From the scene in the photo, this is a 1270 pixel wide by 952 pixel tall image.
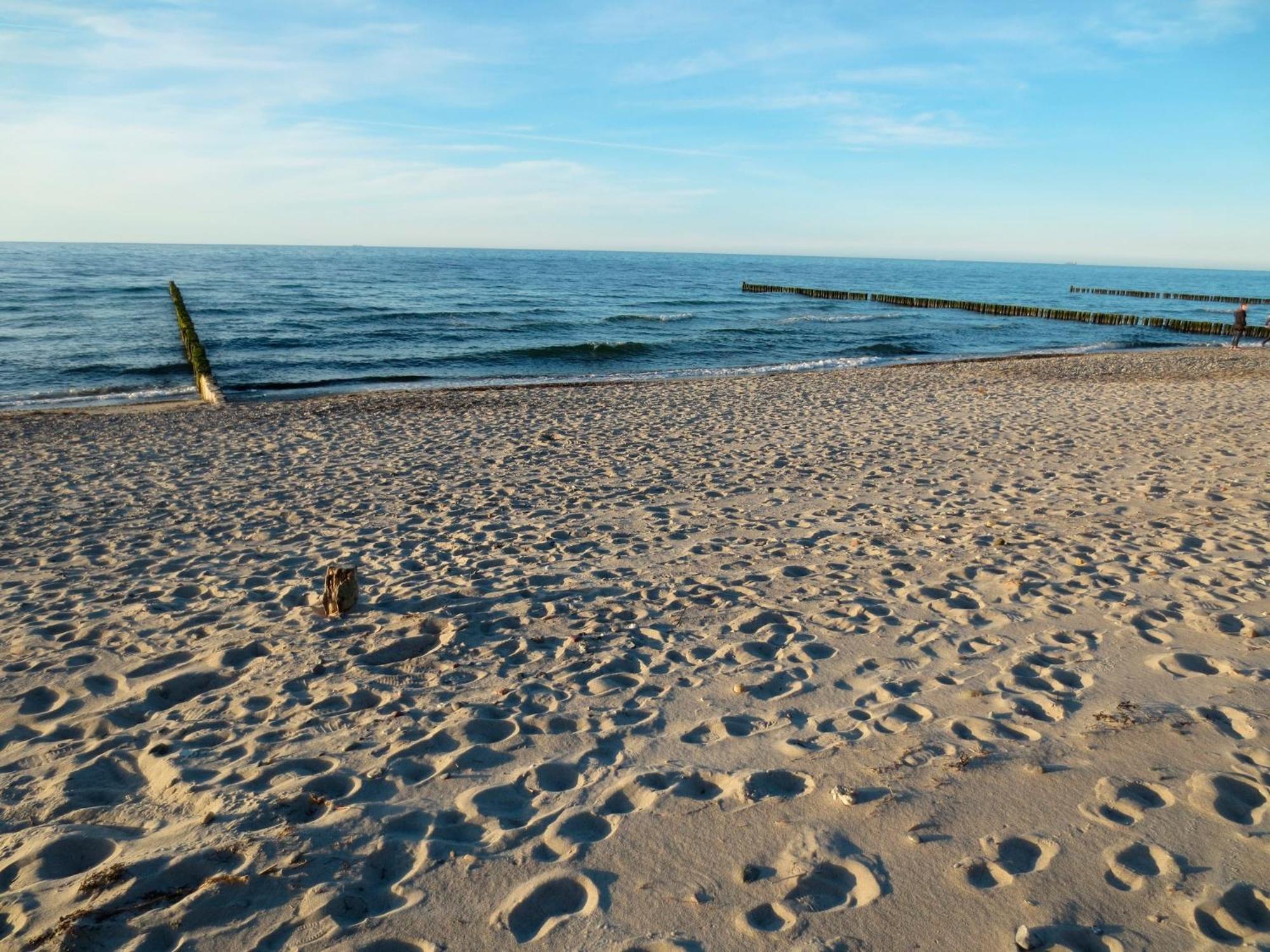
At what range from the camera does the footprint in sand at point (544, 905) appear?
2.66 metres

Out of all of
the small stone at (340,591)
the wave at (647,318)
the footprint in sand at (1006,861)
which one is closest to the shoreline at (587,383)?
the small stone at (340,591)

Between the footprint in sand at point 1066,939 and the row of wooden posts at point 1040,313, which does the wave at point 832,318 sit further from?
the footprint in sand at point 1066,939

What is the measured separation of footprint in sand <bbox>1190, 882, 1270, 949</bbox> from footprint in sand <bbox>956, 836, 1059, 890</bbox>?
46cm

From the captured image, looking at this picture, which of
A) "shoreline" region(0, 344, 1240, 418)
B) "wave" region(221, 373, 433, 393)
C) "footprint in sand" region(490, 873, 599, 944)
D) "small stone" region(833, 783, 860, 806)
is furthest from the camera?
"wave" region(221, 373, 433, 393)

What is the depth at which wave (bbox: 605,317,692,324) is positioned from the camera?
113 feet

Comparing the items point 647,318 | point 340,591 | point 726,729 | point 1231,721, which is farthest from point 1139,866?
point 647,318

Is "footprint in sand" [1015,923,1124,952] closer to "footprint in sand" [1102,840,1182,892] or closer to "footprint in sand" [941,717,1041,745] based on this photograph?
"footprint in sand" [1102,840,1182,892]

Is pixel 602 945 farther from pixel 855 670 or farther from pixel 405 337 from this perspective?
pixel 405 337

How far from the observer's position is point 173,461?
10.2m

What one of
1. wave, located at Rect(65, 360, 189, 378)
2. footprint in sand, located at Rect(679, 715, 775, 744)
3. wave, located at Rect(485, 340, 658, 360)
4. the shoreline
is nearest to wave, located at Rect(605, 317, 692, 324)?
wave, located at Rect(485, 340, 658, 360)

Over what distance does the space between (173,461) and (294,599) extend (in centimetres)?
592

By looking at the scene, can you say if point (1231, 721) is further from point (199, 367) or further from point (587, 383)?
point (199, 367)

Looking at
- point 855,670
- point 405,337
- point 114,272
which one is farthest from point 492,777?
point 114,272

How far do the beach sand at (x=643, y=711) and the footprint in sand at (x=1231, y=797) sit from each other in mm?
19
